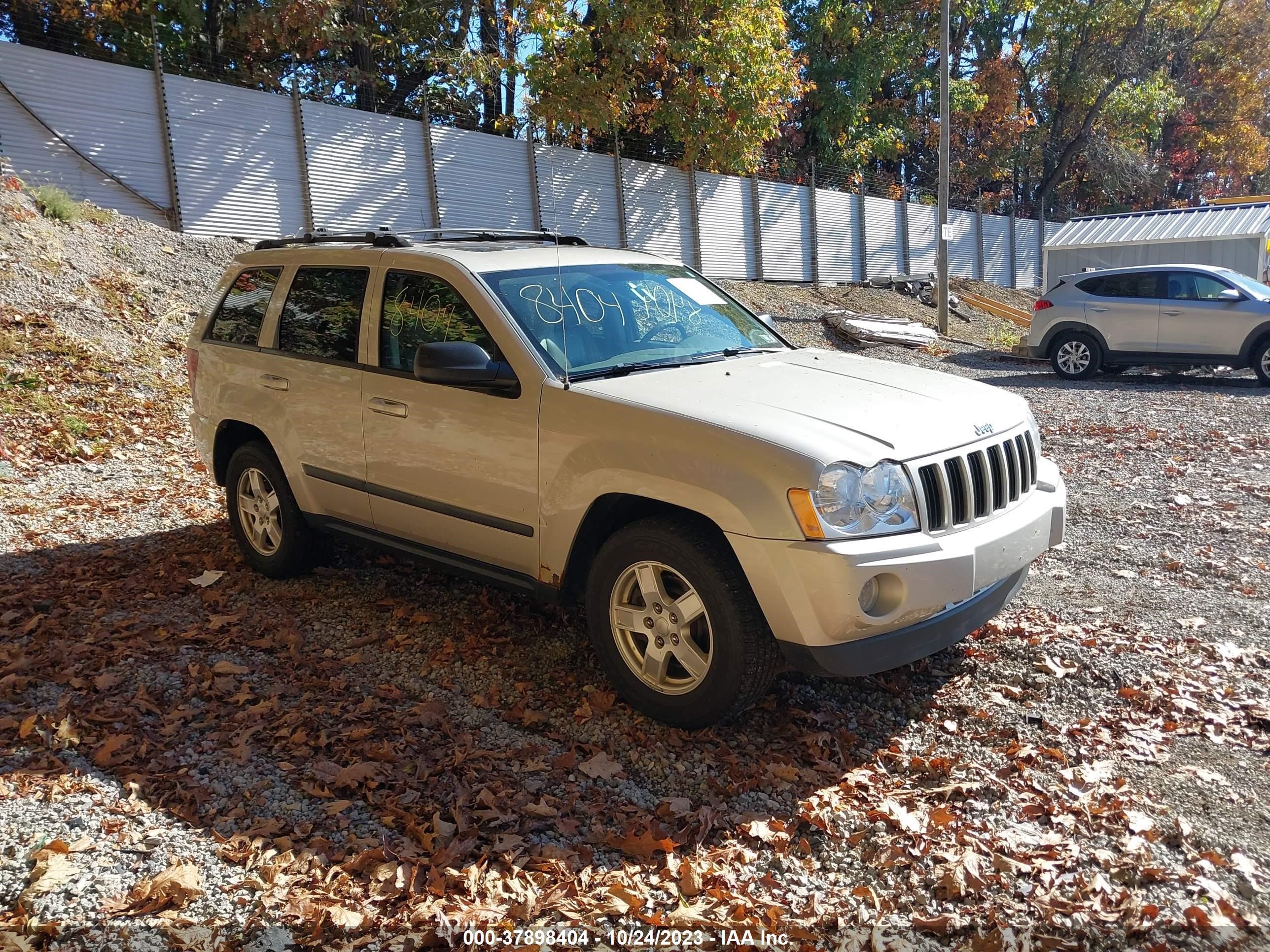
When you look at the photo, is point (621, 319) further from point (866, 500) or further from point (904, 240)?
point (904, 240)

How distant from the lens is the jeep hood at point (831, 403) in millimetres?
3648

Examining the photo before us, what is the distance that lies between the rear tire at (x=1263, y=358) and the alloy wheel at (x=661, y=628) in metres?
12.9

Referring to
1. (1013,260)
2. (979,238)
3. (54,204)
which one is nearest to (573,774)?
(54,204)

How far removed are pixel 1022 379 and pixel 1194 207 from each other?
13.9m

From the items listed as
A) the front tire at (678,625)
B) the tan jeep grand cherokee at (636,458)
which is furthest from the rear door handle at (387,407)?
the front tire at (678,625)

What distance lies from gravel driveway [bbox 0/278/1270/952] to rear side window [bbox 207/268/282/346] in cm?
142

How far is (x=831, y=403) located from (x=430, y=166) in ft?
47.2

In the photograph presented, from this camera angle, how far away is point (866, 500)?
141 inches

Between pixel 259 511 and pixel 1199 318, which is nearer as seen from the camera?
pixel 259 511

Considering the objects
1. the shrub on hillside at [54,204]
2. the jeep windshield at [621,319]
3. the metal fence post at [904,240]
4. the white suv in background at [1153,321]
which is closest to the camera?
the jeep windshield at [621,319]

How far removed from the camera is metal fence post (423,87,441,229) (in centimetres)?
1673

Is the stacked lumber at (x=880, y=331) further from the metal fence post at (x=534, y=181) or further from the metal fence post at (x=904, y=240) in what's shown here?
the metal fence post at (x=904, y=240)

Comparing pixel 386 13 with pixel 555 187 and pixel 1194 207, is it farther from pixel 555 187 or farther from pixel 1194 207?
pixel 1194 207

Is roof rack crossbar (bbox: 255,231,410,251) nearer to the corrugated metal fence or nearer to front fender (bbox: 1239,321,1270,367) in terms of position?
the corrugated metal fence
